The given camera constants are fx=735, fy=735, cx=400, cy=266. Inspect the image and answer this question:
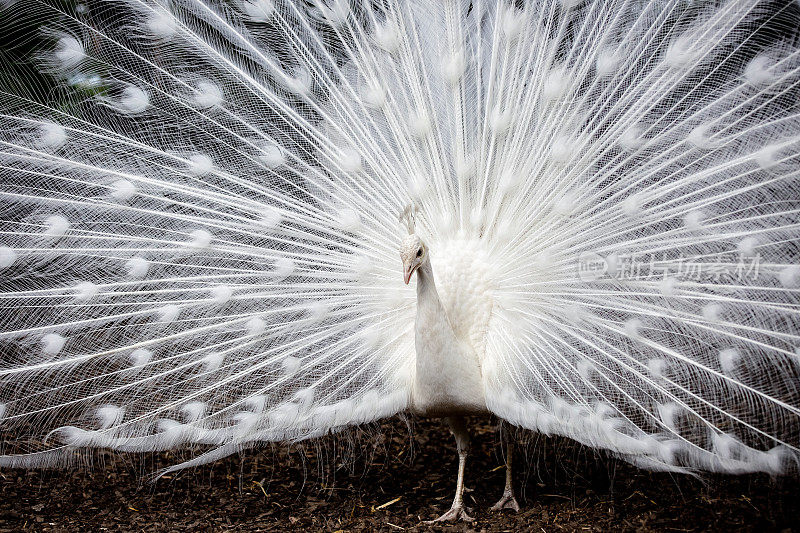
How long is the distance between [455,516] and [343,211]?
5.80 ft

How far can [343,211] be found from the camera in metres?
4.11

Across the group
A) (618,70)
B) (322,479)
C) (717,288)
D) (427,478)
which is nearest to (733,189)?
(717,288)

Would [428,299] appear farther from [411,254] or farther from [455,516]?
[455,516]

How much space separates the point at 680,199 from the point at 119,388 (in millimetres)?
3027

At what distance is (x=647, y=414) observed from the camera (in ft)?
11.0

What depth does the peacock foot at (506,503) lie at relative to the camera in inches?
161

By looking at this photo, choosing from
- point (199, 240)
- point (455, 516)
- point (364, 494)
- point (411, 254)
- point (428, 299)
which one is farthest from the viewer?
point (364, 494)

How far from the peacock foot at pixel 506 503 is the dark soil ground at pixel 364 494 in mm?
54

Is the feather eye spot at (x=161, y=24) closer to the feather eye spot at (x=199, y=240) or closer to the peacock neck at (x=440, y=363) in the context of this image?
the feather eye spot at (x=199, y=240)

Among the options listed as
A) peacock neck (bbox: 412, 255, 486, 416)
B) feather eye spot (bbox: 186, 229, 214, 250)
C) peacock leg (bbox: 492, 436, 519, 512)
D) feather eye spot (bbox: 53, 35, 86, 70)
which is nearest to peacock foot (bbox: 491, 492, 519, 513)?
peacock leg (bbox: 492, 436, 519, 512)

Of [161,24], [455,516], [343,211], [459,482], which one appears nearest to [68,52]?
[161,24]

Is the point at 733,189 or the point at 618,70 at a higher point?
the point at 618,70

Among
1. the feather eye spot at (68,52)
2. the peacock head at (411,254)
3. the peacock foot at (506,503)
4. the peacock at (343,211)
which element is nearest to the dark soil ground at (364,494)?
the peacock foot at (506,503)

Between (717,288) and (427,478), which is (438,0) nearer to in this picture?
(717,288)
